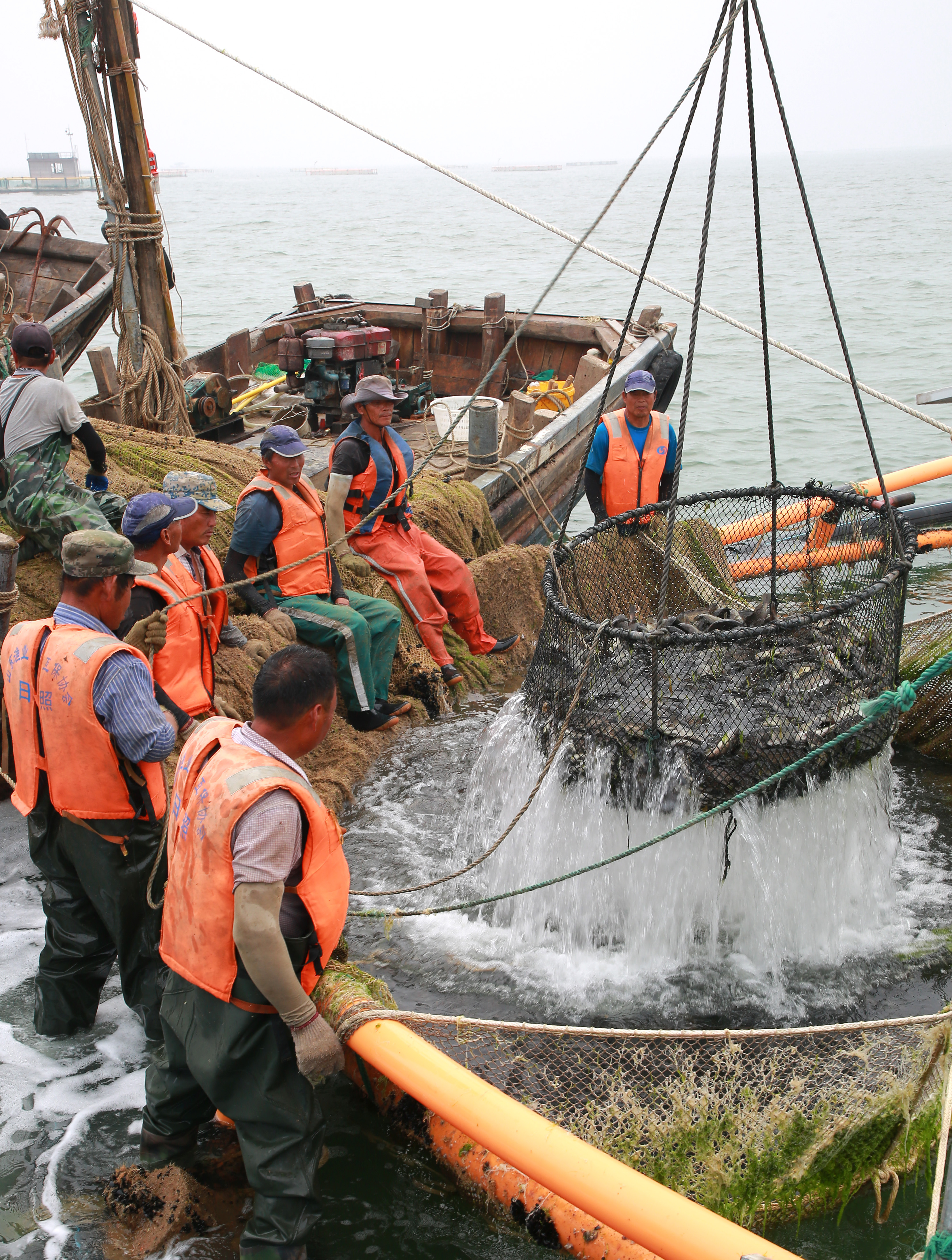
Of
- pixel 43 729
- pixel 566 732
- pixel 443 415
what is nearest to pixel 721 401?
pixel 443 415

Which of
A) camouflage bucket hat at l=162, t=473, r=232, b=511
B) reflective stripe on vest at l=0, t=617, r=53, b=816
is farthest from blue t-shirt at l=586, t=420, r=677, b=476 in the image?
reflective stripe on vest at l=0, t=617, r=53, b=816

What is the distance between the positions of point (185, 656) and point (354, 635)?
1374 mm

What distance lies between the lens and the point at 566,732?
12.8 ft

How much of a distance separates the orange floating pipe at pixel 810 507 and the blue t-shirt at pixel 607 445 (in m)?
0.76

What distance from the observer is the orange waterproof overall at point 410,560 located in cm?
578

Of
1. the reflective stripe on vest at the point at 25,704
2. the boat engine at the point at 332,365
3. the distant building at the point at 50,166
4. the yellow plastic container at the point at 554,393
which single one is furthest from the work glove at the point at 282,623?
the distant building at the point at 50,166

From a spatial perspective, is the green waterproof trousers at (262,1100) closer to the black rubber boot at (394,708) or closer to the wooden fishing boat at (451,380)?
the black rubber boot at (394,708)

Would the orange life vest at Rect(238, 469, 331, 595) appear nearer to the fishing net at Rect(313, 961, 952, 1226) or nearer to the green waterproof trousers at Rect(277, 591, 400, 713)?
the green waterproof trousers at Rect(277, 591, 400, 713)

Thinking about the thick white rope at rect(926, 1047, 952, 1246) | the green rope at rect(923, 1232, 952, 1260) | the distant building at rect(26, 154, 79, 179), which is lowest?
the thick white rope at rect(926, 1047, 952, 1246)

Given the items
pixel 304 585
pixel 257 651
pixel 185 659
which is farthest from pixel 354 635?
pixel 185 659

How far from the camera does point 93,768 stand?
3.00m

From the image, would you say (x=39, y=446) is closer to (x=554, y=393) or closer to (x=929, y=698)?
(x=929, y=698)

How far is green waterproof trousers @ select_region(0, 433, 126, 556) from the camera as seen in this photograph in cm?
464

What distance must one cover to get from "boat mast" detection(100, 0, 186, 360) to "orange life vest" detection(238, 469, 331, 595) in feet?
8.74
